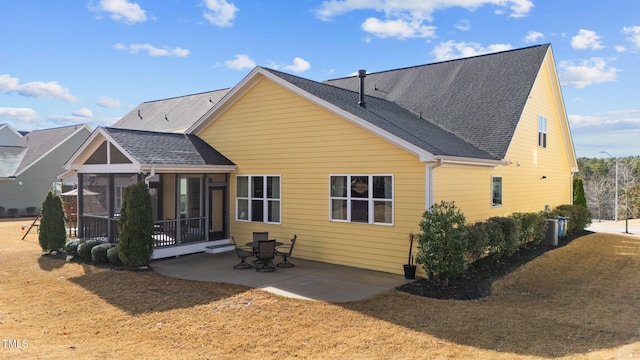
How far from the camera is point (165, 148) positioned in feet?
45.1

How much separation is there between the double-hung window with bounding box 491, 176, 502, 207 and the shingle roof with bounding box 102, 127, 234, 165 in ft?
29.5

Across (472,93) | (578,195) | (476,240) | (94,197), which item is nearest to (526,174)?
(472,93)

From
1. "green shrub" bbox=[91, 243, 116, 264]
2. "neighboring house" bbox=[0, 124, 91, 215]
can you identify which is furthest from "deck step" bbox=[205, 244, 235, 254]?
"neighboring house" bbox=[0, 124, 91, 215]

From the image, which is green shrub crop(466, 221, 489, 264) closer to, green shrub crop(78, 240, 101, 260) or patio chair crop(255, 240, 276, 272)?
patio chair crop(255, 240, 276, 272)

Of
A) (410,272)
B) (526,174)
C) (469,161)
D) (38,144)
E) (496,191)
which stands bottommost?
(410,272)

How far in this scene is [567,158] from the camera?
22.0m

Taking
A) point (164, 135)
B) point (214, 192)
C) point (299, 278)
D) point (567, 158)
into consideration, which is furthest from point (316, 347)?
point (567, 158)

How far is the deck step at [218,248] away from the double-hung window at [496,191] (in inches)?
355

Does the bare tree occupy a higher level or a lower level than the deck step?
higher

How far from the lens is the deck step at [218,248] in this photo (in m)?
13.9

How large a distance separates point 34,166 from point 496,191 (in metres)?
32.8

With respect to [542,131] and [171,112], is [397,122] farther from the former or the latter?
[171,112]

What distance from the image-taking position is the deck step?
547 inches

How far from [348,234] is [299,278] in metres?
2.22
